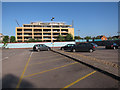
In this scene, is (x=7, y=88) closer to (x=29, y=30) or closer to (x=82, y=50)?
(x=82, y=50)

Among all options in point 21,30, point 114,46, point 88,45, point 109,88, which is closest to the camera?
point 109,88

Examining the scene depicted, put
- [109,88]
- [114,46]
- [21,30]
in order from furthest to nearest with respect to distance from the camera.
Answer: [21,30] → [114,46] → [109,88]

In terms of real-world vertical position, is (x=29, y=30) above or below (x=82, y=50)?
above

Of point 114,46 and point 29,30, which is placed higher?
point 29,30

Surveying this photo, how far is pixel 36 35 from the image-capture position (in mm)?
69375

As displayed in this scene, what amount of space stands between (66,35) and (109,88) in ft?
225

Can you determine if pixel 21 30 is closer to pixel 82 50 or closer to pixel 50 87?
pixel 82 50

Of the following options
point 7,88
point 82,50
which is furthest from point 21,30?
point 7,88

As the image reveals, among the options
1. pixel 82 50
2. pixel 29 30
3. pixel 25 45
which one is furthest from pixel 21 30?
pixel 82 50

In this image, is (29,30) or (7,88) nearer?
(7,88)

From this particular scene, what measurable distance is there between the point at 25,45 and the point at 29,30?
3365cm

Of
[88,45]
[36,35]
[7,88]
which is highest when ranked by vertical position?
[36,35]

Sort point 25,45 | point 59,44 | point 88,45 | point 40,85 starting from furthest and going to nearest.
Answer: point 59,44 → point 25,45 → point 88,45 → point 40,85

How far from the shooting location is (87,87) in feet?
13.5
